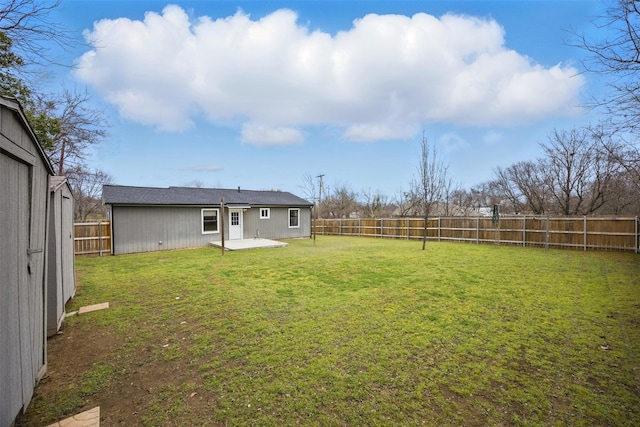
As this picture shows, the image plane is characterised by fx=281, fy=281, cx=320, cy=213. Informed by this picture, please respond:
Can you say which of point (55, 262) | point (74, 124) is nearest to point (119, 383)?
point (55, 262)

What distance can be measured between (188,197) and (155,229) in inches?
93.8

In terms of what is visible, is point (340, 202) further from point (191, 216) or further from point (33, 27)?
point (33, 27)

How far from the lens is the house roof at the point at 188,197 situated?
40.2 ft

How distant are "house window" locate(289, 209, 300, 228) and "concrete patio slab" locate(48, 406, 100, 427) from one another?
15479 millimetres

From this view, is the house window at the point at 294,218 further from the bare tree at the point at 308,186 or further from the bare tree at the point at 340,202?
the bare tree at the point at 340,202

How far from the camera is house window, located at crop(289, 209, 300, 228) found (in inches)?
700

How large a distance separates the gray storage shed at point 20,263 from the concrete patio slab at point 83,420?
319 mm

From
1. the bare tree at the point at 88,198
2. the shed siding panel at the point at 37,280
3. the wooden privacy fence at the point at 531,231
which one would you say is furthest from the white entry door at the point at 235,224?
the bare tree at the point at 88,198

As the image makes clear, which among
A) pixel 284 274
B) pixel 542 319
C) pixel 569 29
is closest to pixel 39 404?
pixel 284 274

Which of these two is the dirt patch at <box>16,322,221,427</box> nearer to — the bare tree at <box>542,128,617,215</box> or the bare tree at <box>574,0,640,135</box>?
the bare tree at <box>574,0,640,135</box>

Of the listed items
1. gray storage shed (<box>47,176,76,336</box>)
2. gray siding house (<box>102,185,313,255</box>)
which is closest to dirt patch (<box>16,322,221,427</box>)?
gray storage shed (<box>47,176,76,336</box>)

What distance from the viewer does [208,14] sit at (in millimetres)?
9078

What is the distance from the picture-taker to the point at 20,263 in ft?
7.22

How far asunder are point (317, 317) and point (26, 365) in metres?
3.09
